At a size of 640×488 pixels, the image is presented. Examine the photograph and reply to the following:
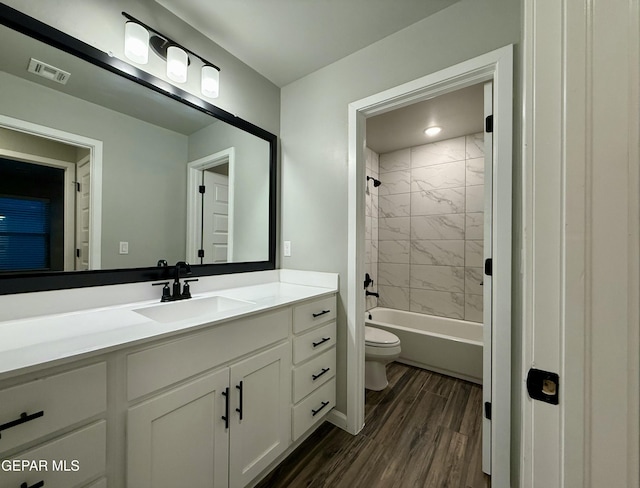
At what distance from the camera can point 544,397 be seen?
0.46 m

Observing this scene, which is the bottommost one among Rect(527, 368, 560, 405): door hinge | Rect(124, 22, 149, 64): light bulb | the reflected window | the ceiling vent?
Rect(527, 368, 560, 405): door hinge

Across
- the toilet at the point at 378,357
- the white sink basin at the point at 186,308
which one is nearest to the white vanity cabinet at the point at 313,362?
the white sink basin at the point at 186,308

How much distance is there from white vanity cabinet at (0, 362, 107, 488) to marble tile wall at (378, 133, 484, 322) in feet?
9.94

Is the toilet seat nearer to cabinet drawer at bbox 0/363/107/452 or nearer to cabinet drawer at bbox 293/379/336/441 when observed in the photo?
cabinet drawer at bbox 293/379/336/441

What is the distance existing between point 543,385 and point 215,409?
43.1 inches

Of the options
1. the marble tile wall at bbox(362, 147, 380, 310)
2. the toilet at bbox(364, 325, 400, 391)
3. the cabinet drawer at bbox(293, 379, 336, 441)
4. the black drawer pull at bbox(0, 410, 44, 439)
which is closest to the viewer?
the black drawer pull at bbox(0, 410, 44, 439)

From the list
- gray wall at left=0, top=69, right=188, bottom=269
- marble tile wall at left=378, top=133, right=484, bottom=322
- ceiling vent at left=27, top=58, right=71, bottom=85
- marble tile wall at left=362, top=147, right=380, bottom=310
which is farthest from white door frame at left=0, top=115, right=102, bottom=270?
marble tile wall at left=378, top=133, right=484, bottom=322

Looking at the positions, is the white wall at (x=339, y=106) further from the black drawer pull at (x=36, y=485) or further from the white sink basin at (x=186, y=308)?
the black drawer pull at (x=36, y=485)

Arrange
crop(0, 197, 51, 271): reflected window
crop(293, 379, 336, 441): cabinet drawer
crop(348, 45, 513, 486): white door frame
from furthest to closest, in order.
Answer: crop(293, 379, 336, 441): cabinet drawer, crop(348, 45, 513, 486): white door frame, crop(0, 197, 51, 271): reflected window

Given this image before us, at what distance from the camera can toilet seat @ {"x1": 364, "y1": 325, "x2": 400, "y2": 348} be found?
7.22 feet

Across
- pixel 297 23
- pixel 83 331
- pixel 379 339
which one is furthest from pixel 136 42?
pixel 379 339

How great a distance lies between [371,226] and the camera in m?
3.42

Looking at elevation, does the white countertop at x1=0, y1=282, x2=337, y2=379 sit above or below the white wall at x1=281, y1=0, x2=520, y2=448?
below

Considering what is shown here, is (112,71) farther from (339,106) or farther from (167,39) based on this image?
(339,106)
